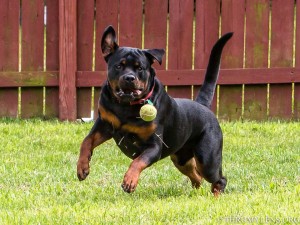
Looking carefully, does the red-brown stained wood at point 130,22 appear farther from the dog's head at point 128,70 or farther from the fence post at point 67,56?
the dog's head at point 128,70

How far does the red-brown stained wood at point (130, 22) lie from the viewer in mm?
10461

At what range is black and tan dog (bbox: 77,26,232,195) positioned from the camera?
223 inches

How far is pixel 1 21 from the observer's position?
10406mm

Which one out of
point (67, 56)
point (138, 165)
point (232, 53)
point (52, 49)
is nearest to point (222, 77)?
point (232, 53)

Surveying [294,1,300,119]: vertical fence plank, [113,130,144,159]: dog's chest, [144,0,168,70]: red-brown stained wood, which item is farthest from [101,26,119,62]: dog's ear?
[294,1,300,119]: vertical fence plank

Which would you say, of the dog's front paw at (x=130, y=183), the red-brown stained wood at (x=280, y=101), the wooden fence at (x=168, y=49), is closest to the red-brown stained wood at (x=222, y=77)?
the wooden fence at (x=168, y=49)

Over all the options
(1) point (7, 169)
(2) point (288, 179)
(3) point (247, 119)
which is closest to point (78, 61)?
(3) point (247, 119)

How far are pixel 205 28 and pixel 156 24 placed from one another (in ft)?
2.04

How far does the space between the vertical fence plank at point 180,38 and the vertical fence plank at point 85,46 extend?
1.00 metres

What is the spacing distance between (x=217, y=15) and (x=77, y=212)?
227 inches

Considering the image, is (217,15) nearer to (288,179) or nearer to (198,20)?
(198,20)

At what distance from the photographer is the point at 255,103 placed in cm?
1062

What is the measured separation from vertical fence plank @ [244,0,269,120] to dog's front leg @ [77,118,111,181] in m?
5.05

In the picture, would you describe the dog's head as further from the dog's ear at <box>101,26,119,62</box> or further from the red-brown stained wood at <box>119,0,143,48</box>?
the red-brown stained wood at <box>119,0,143,48</box>
